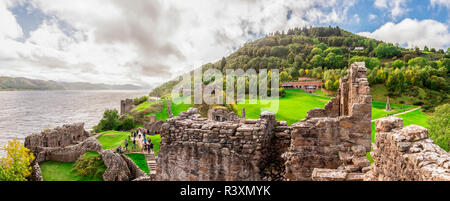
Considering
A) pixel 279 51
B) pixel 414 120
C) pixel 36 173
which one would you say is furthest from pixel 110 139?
pixel 279 51

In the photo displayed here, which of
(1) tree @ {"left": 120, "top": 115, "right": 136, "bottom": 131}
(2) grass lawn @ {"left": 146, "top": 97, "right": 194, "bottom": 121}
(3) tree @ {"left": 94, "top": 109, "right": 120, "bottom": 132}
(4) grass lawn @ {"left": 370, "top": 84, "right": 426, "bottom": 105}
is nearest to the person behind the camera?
(3) tree @ {"left": 94, "top": 109, "right": 120, "bottom": 132}

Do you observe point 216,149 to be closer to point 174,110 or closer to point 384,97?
point 174,110

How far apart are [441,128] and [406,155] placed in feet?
99.0

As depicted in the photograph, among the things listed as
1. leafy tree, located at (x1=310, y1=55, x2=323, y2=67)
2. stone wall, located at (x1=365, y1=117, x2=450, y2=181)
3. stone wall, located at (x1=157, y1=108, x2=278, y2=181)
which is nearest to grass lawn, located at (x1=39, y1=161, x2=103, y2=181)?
stone wall, located at (x1=157, y1=108, x2=278, y2=181)

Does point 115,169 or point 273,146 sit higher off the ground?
point 273,146

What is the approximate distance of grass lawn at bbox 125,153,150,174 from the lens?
77.3ft

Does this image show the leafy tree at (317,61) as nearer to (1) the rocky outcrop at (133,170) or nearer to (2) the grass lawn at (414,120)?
(2) the grass lawn at (414,120)

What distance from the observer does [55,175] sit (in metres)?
22.5

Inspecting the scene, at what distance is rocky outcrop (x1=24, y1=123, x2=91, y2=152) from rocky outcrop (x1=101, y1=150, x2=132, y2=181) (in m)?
12.5

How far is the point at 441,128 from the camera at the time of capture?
24969mm

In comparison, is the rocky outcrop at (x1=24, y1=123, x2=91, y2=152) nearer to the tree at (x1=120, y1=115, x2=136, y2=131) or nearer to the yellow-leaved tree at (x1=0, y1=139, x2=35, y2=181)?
the yellow-leaved tree at (x1=0, y1=139, x2=35, y2=181)

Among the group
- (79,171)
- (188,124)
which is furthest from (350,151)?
(79,171)

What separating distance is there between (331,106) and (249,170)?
6.52 m
